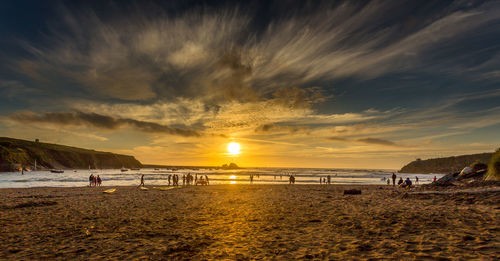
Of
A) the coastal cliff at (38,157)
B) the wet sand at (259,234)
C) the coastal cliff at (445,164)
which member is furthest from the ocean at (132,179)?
the wet sand at (259,234)

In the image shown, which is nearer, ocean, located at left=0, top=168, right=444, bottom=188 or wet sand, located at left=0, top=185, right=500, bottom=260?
wet sand, located at left=0, top=185, right=500, bottom=260

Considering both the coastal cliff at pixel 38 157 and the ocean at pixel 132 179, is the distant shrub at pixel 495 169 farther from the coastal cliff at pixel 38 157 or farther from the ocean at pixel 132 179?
the coastal cliff at pixel 38 157

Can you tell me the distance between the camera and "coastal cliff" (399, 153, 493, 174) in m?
118

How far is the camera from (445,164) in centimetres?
13800

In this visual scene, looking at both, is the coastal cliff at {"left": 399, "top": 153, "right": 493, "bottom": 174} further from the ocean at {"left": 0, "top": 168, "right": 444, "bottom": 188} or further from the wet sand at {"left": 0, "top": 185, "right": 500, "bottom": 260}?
the wet sand at {"left": 0, "top": 185, "right": 500, "bottom": 260}

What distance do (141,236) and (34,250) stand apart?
10.6ft

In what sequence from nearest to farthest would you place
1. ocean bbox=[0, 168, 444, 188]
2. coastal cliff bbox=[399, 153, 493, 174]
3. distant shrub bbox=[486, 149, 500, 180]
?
distant shrub bbox=[486, 149, 500, 180]
ocean bbox=[0, 168, 444, 188]
coastal cliff bbox=[399, 153, 493, 174]

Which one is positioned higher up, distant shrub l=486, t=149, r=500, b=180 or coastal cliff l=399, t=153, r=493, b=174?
distant shrub l=486, t=149, r=500, b=180

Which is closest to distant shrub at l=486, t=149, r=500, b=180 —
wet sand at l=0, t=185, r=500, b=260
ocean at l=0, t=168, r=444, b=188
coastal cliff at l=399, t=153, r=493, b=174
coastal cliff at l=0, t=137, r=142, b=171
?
wet sand at l=0, t=185, r=500, b=260

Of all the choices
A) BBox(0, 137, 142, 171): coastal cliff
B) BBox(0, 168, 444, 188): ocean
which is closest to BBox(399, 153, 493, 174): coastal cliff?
BBox(0, 168, 444, 188): ocean

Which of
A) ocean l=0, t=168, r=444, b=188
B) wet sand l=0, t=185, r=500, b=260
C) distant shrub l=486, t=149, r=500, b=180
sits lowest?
ocean l=0, t=168, r=444, b=188

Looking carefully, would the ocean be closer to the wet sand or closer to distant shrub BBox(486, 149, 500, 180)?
distant shrub BBox(486, 149, 500, 180)

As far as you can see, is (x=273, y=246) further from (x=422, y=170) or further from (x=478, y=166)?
(x=422, y=170)

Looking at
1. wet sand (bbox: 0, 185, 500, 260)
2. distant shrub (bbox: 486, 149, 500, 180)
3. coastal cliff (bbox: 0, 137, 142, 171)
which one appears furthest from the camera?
coastal cliff (bbox: 0, 137, 142, 171)
